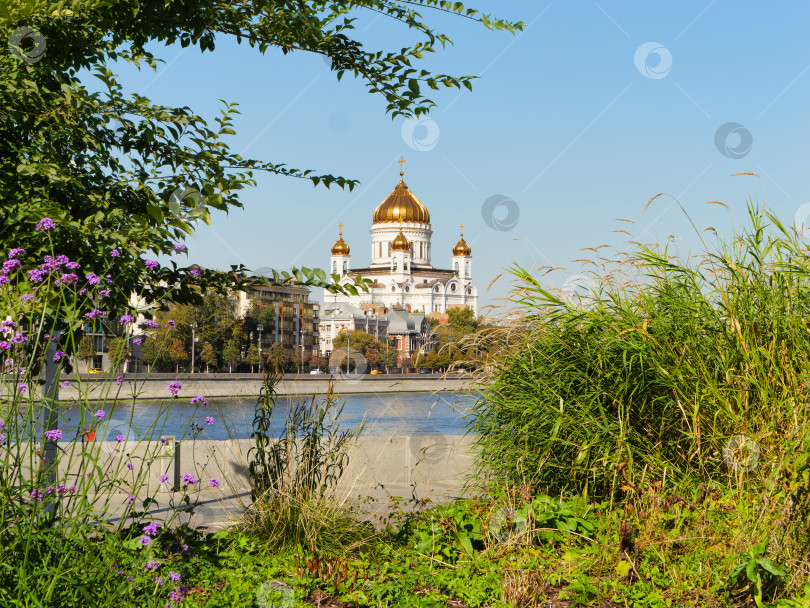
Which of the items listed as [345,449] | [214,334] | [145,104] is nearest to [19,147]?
[145,104]

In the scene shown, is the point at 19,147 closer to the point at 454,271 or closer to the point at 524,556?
the point at 524,556

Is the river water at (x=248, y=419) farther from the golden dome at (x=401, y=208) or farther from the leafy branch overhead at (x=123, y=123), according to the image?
the golden dome at (x=401, y=208)

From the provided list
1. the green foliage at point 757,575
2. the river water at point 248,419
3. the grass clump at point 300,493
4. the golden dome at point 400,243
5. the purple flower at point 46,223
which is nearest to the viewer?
the green foliage at point 757,575

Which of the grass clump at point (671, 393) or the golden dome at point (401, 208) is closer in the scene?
the grass clump at point (671, 393)

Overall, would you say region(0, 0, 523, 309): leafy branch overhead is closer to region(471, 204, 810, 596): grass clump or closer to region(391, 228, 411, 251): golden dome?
region(471, 204, 810, 596): grass clump

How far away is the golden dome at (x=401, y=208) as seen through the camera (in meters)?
134

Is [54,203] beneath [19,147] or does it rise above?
beneath

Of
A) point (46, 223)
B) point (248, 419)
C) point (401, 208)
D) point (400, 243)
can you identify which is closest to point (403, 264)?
point (400, 243)

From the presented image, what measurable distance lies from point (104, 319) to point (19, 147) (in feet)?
3.50

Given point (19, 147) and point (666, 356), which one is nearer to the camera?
point (19, 147)

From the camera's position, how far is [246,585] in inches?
147

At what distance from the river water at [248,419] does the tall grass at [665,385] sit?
2.50ft

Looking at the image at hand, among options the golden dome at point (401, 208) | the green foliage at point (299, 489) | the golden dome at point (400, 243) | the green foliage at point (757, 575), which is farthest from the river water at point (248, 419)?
the golden dome at point (401, 208)

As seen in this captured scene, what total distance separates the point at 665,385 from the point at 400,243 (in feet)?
423
